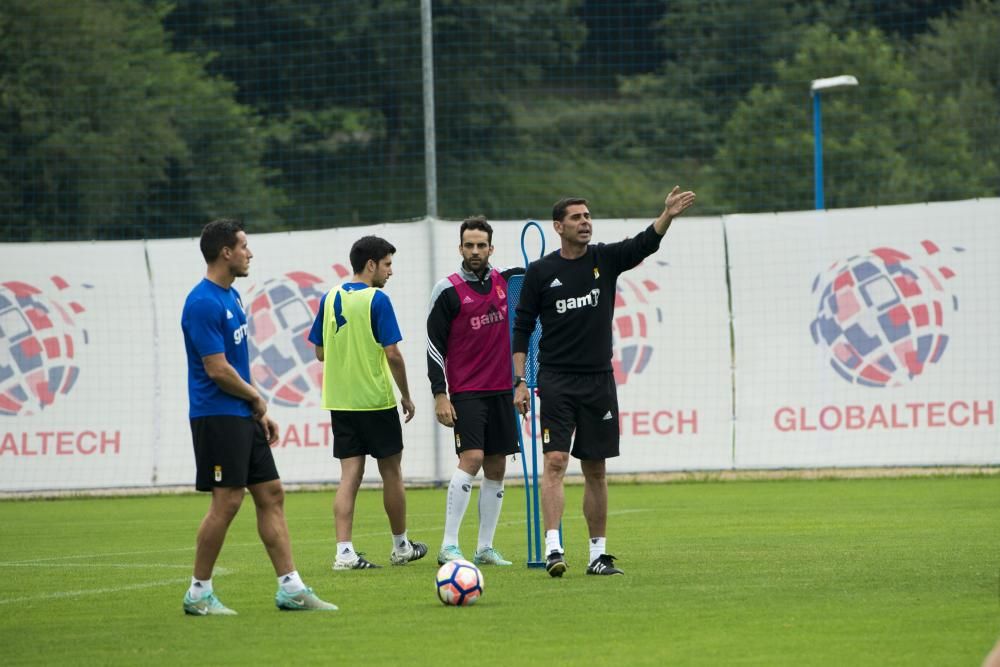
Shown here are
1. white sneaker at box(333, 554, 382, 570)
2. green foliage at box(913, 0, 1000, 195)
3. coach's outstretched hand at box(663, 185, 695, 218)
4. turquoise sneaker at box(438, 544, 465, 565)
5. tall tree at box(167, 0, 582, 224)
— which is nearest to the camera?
coach's outstretched hand at box(663, 185, 695, 218)

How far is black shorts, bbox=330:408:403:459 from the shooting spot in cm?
1151

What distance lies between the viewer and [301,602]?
876 cm

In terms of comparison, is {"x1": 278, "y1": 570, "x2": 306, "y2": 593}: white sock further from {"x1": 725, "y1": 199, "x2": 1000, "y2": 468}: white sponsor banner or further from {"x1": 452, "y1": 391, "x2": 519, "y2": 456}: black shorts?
{"x1": 725, "y1": 199, "x2": 1000, "y2": 468}: white sponsor banner

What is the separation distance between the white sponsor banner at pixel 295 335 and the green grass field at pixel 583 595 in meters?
3.39

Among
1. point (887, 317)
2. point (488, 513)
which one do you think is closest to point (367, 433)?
point (488, 513)

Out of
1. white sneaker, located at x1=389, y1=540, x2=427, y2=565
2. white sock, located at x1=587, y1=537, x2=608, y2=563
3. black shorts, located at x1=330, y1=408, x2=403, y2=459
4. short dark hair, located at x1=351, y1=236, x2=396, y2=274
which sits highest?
short dark hair, located at x1=351, y1=236, x2=396, y2=274

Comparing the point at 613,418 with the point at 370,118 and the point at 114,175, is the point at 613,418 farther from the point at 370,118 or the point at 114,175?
the point at 370,118

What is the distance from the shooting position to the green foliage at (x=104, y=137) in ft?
105

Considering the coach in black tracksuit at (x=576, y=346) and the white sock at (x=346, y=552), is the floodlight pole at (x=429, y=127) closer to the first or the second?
the white sock at (x=346, y=552)

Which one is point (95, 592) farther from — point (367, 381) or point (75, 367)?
point (75, 367)

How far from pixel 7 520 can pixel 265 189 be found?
70.5ft

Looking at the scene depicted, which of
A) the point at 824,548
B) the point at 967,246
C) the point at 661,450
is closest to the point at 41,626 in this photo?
the point at 824,548

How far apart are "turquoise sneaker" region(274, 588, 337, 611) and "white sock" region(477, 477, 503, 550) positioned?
2.48 meters

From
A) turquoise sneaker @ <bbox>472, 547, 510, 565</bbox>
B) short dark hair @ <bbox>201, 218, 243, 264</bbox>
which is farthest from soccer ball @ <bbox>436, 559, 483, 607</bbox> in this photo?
turquoise sneaker @ <bbox>472, 547, 510, 565</bbox>
